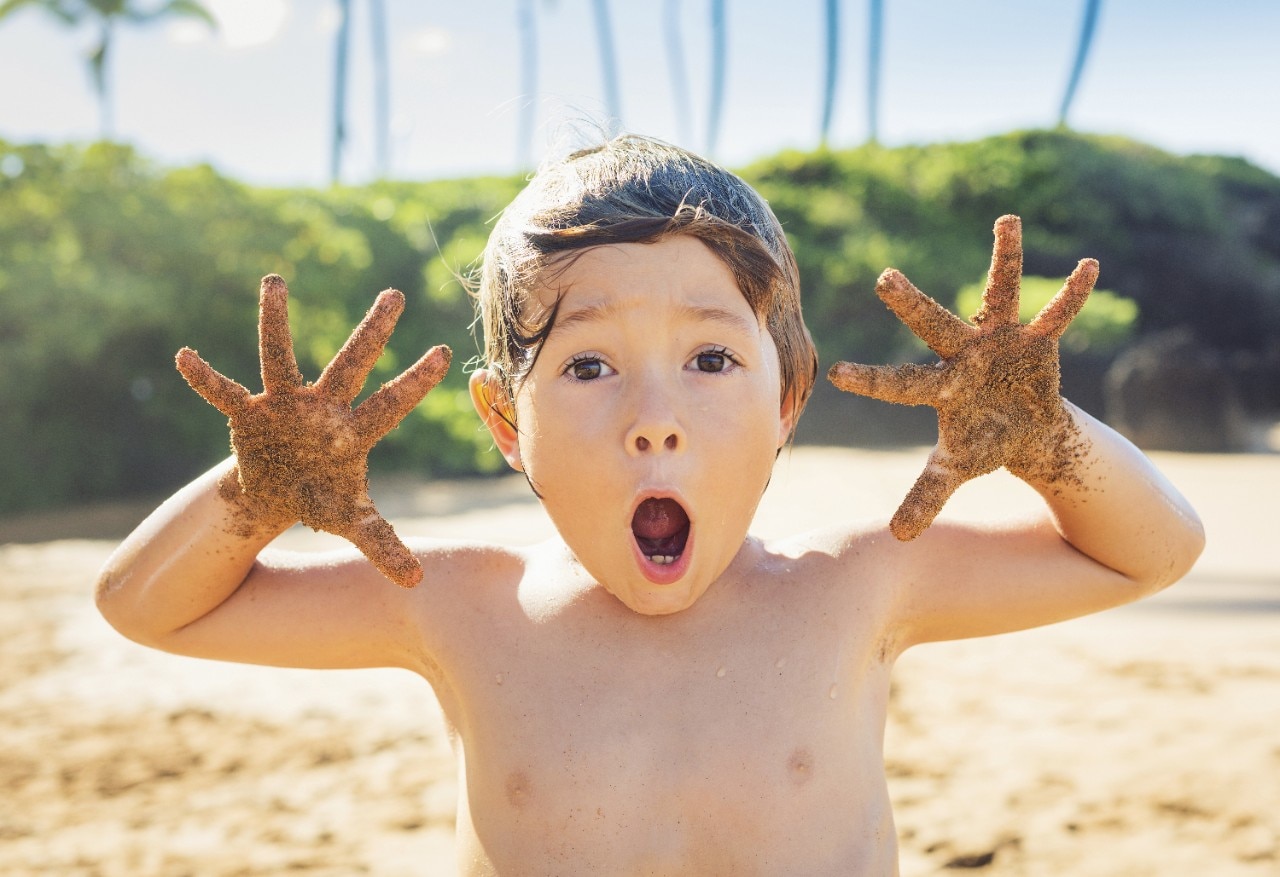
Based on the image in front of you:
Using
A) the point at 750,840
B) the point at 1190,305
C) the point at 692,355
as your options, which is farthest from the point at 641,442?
the point at 1190,305

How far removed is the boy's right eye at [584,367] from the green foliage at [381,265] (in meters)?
4.41

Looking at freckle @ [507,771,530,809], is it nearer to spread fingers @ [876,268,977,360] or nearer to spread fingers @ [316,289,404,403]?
spread fingers @ [316,289,404,403]

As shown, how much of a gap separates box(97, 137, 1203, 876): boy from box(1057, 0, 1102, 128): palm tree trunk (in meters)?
23.6

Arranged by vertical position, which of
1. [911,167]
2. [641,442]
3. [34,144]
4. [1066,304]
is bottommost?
[911,167]

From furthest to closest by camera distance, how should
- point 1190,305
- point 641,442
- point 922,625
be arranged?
point 1190,305 → point 922,625 → point 641,442

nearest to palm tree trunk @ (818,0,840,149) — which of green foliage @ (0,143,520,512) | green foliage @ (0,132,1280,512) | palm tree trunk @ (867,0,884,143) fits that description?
palm tree trunk @ (867,0,884,143)

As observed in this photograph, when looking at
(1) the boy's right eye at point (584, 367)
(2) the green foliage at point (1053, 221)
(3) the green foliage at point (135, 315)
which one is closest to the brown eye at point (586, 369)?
(1) the boy's right eye at point (584, 367)

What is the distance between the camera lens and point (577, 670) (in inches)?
65.9

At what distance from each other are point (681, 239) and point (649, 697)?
0.69 metres

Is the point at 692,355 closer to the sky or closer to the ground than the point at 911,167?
closer to the sky

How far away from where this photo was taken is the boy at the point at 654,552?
61.3 inches

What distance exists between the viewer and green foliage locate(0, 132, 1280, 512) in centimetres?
1037

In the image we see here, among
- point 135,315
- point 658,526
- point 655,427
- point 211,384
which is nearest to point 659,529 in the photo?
point 658,526

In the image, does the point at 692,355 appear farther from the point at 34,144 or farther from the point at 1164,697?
the point at 34,144
